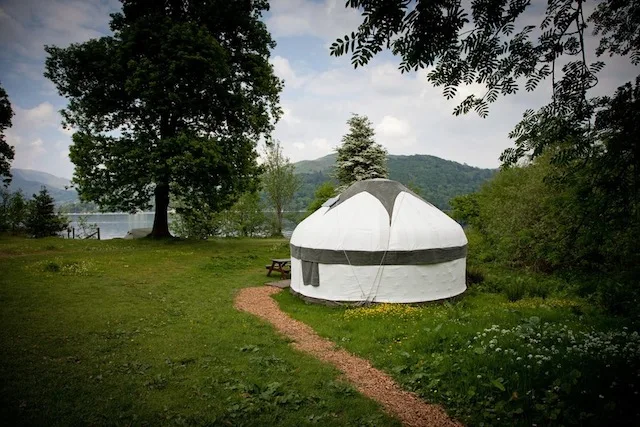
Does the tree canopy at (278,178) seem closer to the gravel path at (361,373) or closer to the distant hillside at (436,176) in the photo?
the distant hillside at (436,176)

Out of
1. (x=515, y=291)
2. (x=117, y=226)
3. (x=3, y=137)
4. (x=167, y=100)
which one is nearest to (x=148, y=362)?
(x=515, y=291)

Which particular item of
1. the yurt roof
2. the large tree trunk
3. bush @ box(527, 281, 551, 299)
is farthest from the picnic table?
bush @ box(527, 281, 551, 299)

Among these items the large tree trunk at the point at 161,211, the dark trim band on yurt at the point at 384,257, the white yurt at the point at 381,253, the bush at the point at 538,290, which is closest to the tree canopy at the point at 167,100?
the large tree trunk at the point at 161,211

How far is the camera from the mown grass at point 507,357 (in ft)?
14.3

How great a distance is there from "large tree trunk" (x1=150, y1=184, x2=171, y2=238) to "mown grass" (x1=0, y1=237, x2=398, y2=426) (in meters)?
7.76

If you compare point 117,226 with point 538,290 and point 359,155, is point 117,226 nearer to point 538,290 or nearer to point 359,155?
point 359,155

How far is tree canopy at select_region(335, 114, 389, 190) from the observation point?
24.9 m

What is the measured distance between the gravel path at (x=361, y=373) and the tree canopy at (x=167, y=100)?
33.1ft

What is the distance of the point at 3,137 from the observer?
2381 centimetres

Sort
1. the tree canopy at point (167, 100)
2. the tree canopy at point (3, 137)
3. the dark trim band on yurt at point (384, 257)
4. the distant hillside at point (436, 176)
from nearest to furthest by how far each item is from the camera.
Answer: the dark trim band on yurt at point (384, 257), the tree canopy at point (167, 100), the tree canopy at point (3, 137), the distant hillside at point (436, 176)

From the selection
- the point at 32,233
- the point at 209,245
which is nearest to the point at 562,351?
the point at 209,245

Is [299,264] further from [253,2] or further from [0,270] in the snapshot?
[253,2]

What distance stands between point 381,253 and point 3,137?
27.2 metres

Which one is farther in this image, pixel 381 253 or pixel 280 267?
pixel 280 267
